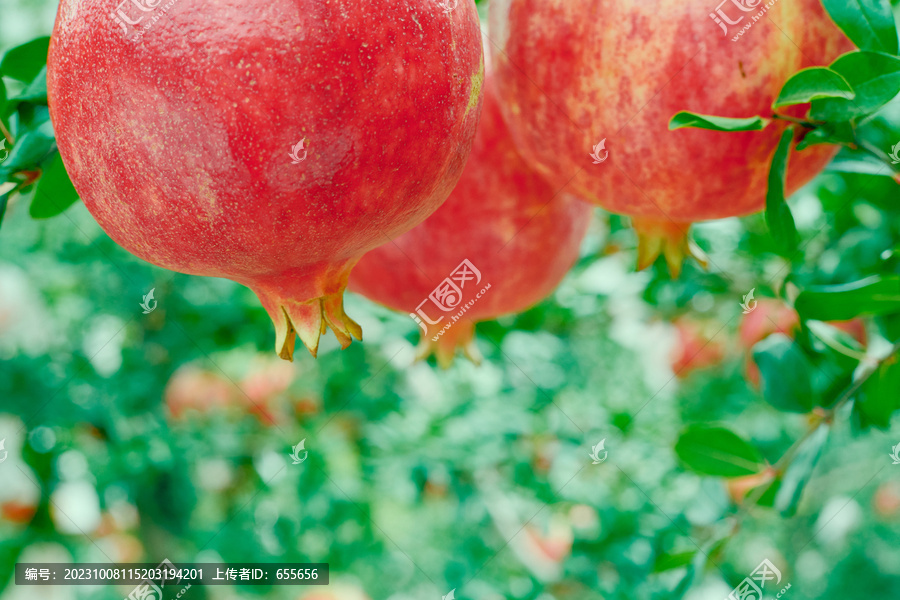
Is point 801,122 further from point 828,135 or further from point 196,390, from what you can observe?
point 196,390

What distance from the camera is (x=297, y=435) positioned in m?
1.58

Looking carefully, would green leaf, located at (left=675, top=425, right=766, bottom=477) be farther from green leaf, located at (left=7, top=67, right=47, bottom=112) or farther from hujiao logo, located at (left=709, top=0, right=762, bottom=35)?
green leaf, located at (left=7, top=67, right=47, bottom=112)

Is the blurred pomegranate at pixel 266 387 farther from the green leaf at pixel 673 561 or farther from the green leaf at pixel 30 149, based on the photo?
the green leaf at pixel 30 149

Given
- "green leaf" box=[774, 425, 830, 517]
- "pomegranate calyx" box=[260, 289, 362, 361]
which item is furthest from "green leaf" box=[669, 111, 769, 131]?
"green leaf" box=[774, 425, 830, 517]

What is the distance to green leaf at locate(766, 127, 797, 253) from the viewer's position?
0.51 m

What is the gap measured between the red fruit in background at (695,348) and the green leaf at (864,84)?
1480 mm

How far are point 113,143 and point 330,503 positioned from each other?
1.43m

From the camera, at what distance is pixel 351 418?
1.65 m

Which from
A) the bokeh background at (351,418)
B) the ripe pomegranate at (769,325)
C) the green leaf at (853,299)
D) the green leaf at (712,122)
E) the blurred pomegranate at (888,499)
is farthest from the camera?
the blurred pomegranate at (888,499)

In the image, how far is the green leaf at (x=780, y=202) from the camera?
20.1 inches

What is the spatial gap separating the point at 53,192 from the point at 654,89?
44 centimetres

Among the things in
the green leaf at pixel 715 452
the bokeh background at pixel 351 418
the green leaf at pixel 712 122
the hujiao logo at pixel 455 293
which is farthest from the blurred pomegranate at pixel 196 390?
the green leaf at pixel 712 122

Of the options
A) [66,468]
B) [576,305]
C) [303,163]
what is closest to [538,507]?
[576,305]

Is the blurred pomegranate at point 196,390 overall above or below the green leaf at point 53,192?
below
